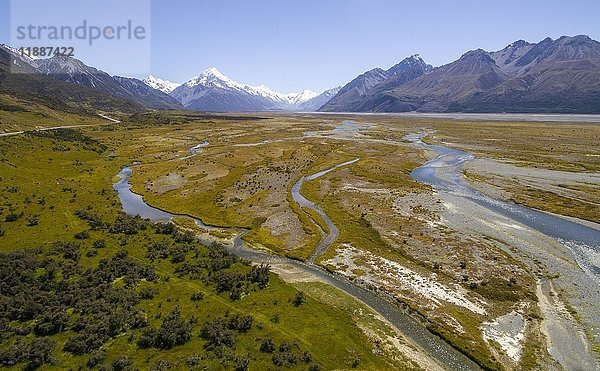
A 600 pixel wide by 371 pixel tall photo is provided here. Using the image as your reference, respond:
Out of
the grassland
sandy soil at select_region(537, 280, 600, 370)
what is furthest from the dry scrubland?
sandy soil at select_region(537, 280, 600, 370)

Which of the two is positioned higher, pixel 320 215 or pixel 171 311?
pixel 320 215

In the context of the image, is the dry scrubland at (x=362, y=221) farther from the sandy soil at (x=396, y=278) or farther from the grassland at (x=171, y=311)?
the grassland at (x=171, y=311)

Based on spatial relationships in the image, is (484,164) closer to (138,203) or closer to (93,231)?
(138,203)

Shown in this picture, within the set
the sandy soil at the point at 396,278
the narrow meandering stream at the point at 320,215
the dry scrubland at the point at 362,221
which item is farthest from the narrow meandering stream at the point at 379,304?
the narrow meandering stream at the point at 320,215

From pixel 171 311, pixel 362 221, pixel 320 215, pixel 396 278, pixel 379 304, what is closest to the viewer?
pixel 171 311

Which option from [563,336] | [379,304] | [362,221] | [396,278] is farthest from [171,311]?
[362,221]

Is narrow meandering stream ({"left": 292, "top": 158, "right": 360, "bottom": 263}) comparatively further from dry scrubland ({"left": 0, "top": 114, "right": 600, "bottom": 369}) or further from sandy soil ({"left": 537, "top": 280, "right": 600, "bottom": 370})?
sandy soil ({"left": 537, "top": 280, "right": 600, "bottom": 370})

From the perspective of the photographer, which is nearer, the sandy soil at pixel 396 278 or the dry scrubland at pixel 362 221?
the dry scrubland at pixel 362 221

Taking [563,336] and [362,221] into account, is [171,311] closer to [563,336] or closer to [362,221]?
[563,336]
